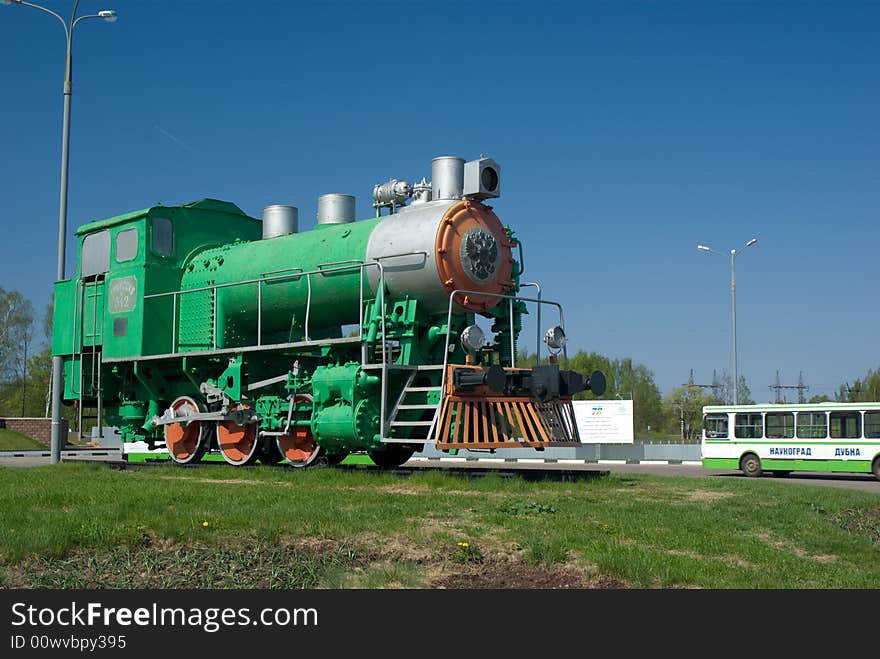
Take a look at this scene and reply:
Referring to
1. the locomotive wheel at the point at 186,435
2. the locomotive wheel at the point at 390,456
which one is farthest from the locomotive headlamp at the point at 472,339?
the locomotive wheel at the point at 186,435

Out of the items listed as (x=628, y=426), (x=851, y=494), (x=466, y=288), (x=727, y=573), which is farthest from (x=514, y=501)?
(x=628, y=426)

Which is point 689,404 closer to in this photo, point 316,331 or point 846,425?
point 846,425

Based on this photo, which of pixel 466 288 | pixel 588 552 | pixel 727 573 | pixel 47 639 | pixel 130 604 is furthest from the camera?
pixel 466 288

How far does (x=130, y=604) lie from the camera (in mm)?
5797

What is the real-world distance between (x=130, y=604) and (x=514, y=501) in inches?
230

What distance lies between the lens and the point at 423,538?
8.33 metres

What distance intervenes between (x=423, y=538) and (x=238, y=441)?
10.2m

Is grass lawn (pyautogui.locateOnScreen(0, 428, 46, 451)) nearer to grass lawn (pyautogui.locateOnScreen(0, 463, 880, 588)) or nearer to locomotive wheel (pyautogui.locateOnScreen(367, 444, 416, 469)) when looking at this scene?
locomotive wheel (pyautogui.locateOnScreen(367, 444, 416, 469))

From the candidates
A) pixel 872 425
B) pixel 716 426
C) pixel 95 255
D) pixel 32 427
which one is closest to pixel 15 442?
pixel 32 427

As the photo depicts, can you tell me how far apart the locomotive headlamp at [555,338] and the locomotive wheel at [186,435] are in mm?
7368

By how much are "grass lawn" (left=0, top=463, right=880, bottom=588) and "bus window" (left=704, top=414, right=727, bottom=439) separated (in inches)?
631

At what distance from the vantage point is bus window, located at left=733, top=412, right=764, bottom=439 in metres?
27.4

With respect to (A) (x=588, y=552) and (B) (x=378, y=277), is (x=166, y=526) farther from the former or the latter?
Answer: (B) (x=378, y=277)

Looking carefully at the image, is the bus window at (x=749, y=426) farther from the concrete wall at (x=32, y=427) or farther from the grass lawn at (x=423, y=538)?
the concrete wall at (x=32, y=427)
